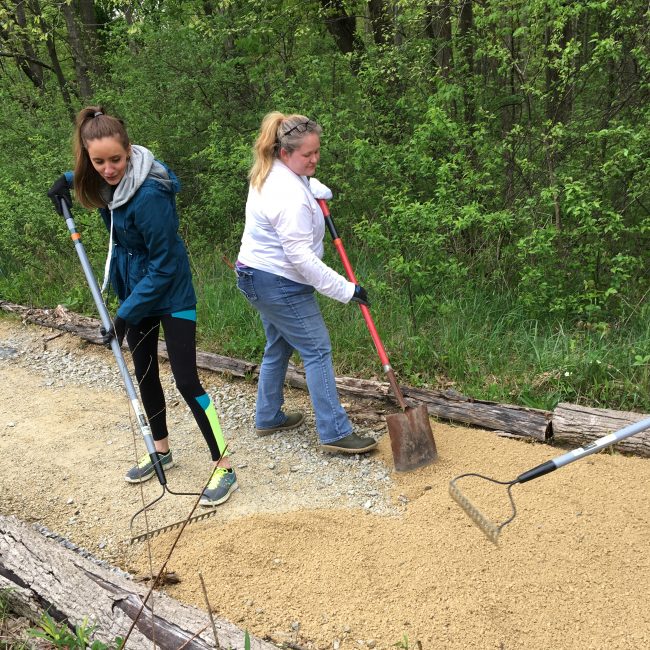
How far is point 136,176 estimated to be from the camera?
3.13m

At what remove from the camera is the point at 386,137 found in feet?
21.1

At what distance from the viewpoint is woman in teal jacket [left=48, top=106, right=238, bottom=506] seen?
3.12 meters

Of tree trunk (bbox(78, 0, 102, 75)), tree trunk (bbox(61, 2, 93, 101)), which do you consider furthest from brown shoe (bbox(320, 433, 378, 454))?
tree trunk (bbox(78, 0, 102, 75))

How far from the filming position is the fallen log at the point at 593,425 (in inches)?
145

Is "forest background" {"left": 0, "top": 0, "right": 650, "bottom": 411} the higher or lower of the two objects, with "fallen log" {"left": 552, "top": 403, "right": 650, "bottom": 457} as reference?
higher

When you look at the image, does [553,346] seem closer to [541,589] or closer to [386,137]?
[541,589]

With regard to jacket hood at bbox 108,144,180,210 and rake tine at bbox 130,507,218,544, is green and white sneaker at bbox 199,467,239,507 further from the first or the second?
jacket hood at bbox 108,144,180,210

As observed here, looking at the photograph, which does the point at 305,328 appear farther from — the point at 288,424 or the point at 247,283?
the point at 288,424

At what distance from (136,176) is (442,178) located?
10.1ft

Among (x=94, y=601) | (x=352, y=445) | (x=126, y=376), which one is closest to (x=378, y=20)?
(x=352, y=445)

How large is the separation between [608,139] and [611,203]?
0.55 meters

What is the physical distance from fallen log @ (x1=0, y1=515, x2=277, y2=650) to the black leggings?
91 centimetres

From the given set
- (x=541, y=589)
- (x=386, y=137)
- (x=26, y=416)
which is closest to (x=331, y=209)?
(x=386, y=137)

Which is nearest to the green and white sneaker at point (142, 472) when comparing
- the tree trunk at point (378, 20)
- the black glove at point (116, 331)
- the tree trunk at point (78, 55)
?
the black glove at point (116, 331)
